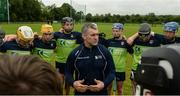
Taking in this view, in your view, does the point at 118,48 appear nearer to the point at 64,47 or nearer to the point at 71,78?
the point at 64,47

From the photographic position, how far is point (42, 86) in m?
1.54

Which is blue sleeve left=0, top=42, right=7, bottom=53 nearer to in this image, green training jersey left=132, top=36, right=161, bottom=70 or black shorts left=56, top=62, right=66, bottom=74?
black shorts left=56, top=62, right=66, bottom=74

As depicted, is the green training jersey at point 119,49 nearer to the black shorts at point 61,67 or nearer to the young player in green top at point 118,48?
the young player in green top at point 118,48

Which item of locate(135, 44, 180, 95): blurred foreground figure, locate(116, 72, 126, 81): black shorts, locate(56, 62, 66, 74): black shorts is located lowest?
locate(116, 72, 126, 81): black shorts

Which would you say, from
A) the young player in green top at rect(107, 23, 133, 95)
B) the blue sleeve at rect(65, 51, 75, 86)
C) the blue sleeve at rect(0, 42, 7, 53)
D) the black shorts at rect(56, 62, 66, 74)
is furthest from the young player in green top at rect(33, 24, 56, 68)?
the blue sleeve at rect(65, 51, 75, 86)

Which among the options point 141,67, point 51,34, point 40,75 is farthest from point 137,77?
point 51,34

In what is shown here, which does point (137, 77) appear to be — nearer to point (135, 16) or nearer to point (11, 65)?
point (11, 65)

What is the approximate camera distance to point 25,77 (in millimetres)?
1520

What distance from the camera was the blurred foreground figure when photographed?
1.67 metres

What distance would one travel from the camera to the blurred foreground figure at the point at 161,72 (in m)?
1.67

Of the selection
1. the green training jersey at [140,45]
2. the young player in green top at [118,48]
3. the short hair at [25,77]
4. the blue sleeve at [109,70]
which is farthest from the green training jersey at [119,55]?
the short hair at [25,77]

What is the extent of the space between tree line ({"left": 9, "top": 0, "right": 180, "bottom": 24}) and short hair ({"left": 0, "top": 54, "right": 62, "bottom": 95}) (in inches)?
3596

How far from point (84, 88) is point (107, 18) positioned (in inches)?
4712

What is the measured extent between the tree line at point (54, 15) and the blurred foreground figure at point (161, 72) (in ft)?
299
